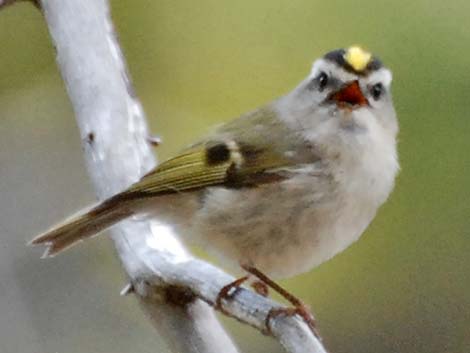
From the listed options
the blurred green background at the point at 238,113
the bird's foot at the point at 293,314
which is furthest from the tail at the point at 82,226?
the blurred green background at the point at 238,113

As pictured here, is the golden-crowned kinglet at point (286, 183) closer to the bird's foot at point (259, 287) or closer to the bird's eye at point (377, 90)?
the bird's eye at point (377, 90)

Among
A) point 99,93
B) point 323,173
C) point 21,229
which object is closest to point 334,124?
point 323,173

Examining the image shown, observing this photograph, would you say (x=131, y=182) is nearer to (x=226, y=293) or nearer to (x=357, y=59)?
(x=226, y=293)

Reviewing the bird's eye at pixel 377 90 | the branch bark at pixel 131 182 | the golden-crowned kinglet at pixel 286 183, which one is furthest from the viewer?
the bird's eye at pixel 377 90

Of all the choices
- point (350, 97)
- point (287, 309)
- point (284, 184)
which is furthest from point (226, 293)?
point (350, 97)

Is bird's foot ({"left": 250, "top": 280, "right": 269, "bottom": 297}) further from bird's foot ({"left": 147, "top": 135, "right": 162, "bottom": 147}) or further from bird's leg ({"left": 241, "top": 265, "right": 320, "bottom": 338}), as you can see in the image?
bird's foot ({"left": 147, "top": 135, "right": 162, "bottom": 147})

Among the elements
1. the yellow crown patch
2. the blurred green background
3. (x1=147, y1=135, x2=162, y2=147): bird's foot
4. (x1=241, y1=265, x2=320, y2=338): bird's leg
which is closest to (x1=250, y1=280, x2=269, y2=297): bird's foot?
(x1=241, y1=265, x2=320, y2=338): bird's leg
